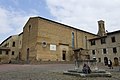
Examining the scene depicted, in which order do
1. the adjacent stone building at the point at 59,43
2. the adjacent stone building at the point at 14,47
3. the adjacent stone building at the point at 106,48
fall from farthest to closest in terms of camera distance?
the adjacent stone building at the point at 14,47 < the adjacent stone building at the point at 106,48 < the adjacent stone building at the point at 59,43

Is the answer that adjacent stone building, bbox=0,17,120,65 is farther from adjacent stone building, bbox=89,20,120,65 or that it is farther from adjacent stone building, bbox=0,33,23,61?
adjacent stone building, bbox=0,33,23,61

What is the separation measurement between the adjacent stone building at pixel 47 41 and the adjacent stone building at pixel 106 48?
543 centimetres

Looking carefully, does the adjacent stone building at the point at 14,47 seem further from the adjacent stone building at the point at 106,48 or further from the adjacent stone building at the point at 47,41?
the adjacent stone building at the point at 106,48

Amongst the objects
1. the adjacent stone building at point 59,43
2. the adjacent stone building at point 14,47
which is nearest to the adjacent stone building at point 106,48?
the adjacent stone building at point 59,43

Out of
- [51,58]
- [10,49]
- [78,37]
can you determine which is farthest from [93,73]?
[10,49]

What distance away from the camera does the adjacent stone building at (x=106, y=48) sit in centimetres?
3468

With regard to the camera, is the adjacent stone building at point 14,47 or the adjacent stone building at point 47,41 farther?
the adjacent stone building at point 14,47

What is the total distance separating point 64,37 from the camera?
40.0 metres

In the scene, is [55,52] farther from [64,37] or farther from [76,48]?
[76,48]

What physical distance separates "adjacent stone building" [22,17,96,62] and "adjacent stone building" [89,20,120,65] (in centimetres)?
543

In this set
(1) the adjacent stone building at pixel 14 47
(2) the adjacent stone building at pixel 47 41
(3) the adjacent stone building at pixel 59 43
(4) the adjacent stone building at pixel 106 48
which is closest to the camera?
(2) the adjacent stone building at pixel 47 41

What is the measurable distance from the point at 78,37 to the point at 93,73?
32459mm

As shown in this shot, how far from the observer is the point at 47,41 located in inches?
1385

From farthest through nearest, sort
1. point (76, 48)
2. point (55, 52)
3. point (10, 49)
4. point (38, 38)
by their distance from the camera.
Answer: point (10, 49)
point (76, 48)
point (55, 52)
point (38, 38)
